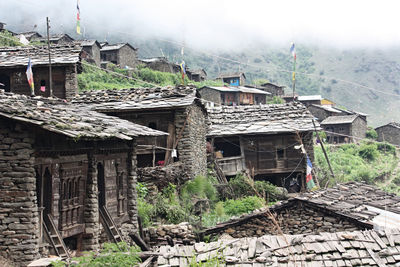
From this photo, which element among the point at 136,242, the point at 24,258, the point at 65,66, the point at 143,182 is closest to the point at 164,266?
the point at 24,258

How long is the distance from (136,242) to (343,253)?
5.25 meters

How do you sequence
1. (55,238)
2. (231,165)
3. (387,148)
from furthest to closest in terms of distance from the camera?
(387,148)
(231,165)
(55,238)

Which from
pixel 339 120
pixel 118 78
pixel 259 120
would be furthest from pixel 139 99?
pixel 339 120

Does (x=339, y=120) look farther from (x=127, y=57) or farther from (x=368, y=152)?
(x=127, y=57)

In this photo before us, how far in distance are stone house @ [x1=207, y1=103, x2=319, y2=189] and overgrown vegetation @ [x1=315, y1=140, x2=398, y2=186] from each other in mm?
7904

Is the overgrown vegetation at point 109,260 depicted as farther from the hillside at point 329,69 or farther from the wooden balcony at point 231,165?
the hillside at point 329,69

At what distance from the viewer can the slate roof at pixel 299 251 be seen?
8438mm

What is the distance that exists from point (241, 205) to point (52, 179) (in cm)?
1093

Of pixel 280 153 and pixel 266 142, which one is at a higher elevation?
pixel 266 142

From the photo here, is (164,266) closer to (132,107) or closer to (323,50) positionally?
(132,107)

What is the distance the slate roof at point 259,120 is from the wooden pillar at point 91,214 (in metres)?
15.1

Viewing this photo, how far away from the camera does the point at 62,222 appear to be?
10.7m

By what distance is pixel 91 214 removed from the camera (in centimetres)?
1166

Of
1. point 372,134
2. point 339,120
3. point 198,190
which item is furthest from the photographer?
point 372,134
